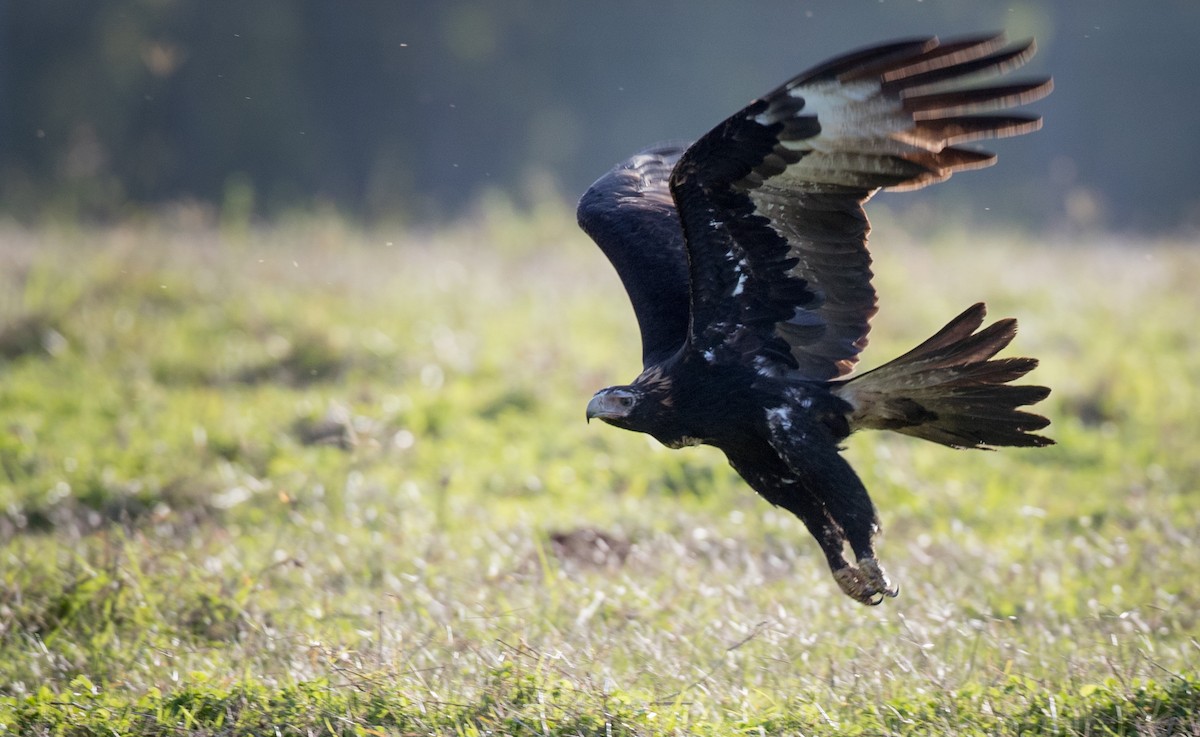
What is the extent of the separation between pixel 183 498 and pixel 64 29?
55.5ft

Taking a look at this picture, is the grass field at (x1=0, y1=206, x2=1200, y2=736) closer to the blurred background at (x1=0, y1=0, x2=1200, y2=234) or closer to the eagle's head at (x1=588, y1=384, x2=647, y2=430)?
the eagle's head at (x1=588, y1=384, x2=647, y2=430)

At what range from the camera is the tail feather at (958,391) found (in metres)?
4.29

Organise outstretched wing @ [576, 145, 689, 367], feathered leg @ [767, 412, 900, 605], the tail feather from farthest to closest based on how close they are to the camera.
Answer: outstretched wing @ [576, 145, 689, 367]
feathered leg @ [767, 412, 900, 605]
the tail feather

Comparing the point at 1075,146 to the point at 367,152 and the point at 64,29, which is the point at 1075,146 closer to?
the point at 367,152

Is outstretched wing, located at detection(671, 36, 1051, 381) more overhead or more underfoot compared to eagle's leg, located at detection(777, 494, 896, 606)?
more overhead

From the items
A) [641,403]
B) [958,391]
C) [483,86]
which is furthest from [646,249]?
[483,86]

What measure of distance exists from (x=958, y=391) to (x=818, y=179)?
2.73 feet

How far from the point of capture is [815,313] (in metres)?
4.61

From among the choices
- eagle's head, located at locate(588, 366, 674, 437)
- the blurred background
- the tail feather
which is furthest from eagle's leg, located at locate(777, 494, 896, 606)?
the blurred background

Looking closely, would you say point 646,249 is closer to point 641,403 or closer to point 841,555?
point 641,403

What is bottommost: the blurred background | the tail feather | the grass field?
the grass field

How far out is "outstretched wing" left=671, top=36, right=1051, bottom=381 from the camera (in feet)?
12.7

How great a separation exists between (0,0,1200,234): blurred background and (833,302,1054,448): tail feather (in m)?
15.3

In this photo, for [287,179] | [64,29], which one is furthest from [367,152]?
[64,29]
